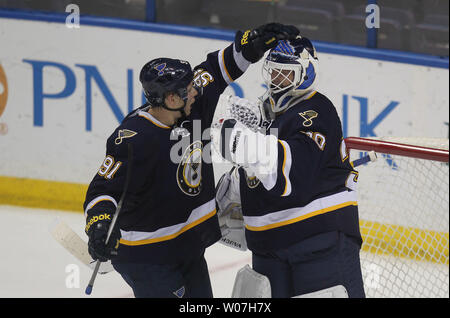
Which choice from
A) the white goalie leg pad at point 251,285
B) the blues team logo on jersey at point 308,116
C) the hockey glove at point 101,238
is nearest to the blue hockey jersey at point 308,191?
the blues team logo on jersey at point 308,116

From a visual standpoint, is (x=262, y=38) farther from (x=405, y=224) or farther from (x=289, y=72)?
(x=405, y=224)

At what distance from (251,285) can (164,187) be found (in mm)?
423

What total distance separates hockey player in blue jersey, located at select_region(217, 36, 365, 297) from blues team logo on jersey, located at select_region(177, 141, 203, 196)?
0.48 feet

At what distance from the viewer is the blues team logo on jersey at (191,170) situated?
3045 millimetres

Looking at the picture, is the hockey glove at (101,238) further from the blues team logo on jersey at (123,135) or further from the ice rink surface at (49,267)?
the ice rink surface at (49,267)

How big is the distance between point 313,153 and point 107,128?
294 centimetres

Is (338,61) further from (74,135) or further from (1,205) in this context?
(1,205)

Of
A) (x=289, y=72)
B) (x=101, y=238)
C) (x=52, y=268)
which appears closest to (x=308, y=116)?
(x=289, y=72)

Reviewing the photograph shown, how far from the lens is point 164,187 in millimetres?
3027

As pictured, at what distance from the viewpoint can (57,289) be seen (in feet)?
15.5

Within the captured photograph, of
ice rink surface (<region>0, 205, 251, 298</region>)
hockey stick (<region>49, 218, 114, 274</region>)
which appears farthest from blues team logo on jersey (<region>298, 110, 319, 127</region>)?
ice rink surface (<region>0, 205, 251, 298</region>)

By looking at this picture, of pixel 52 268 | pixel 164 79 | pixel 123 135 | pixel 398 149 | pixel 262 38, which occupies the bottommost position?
pixel 52 268
